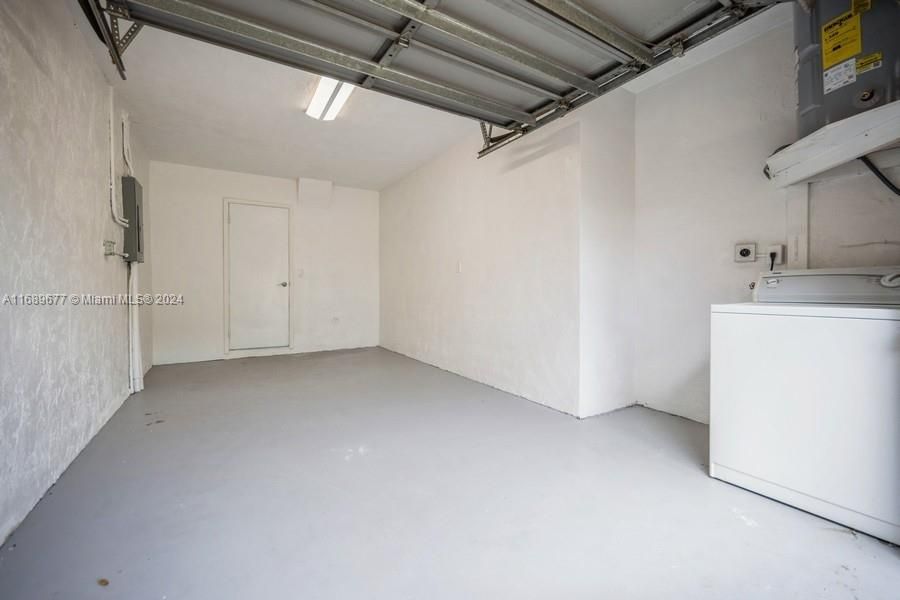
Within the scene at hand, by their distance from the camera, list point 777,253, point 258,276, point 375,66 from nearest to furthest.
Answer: point 375,66, point 777,253, point 258,276

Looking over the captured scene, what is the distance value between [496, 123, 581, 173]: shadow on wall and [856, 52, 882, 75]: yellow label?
143 centimetres

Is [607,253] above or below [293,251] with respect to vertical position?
below

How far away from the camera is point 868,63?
1565 millimetres

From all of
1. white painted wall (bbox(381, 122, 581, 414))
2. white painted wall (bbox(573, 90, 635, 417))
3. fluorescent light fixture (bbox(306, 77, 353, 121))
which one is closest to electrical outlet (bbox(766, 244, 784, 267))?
white painted wall (bbox(573, 90, 635, 417))

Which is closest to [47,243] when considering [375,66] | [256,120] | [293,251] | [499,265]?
[375,66]

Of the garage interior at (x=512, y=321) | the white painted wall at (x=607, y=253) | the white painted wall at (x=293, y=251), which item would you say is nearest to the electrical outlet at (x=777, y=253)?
the garage interior at (x=512, y=321)

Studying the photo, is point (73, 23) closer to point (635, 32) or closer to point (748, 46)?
point (635, 32)

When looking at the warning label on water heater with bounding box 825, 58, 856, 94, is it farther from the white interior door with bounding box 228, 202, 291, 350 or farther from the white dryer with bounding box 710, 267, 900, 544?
the white interior door with bounding box 228, 202, 291, 350

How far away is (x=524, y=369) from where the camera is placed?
330cm

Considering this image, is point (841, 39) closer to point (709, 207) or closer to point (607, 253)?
point (709, 207)

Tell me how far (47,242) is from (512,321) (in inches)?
121

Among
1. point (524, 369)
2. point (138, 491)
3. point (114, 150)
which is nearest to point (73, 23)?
point (114, 150)

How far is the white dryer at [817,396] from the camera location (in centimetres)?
144

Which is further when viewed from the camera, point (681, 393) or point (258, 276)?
point (258, 276)
